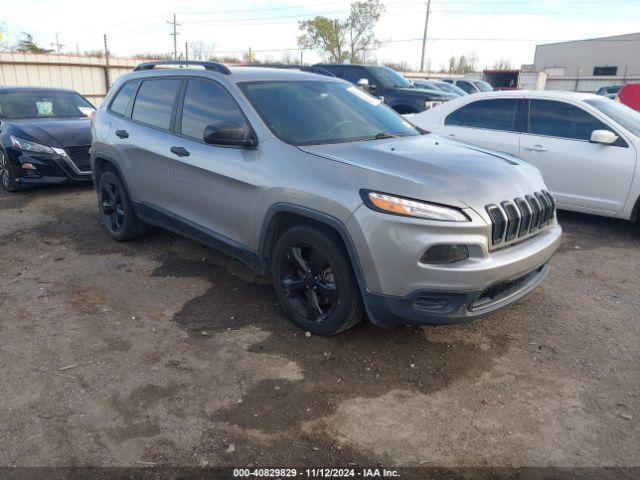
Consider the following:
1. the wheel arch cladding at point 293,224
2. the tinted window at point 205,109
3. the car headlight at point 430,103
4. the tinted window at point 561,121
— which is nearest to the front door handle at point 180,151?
the tinted window at point 205,109

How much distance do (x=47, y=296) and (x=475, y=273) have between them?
3.46m

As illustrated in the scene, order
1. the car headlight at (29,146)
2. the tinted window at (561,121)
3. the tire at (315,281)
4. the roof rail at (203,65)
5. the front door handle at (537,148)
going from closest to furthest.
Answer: the tire at (315,281), the roof rail at (203,65), the tinted window at (561,121), the front door handle at (537,148), the car headlight at (29,146)

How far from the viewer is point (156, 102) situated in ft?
15.9

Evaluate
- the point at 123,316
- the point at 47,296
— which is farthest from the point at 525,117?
the point at 47,296

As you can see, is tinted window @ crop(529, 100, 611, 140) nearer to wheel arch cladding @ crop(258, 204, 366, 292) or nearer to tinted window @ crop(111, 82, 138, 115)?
wheel arch cladding @ crop(258, 204, 366, 292)

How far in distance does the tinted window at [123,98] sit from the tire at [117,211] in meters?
0.65

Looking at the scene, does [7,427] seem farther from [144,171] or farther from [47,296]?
[144,171]

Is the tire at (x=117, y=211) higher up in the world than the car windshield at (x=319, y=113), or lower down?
lower down

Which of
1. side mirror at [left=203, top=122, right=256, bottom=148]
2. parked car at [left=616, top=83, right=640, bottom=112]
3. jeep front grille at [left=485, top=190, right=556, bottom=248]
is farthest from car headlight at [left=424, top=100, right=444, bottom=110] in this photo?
side mirror at [left=203, top=122, right=256, bottom=148]

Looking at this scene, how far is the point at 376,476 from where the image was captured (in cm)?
244

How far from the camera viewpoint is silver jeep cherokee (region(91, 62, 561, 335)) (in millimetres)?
3014

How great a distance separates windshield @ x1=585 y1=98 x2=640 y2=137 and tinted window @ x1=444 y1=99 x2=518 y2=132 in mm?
907

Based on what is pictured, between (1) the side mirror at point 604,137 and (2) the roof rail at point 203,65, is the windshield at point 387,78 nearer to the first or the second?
(1) the side mirror at point 604,137

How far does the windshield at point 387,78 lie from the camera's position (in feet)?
43.2
